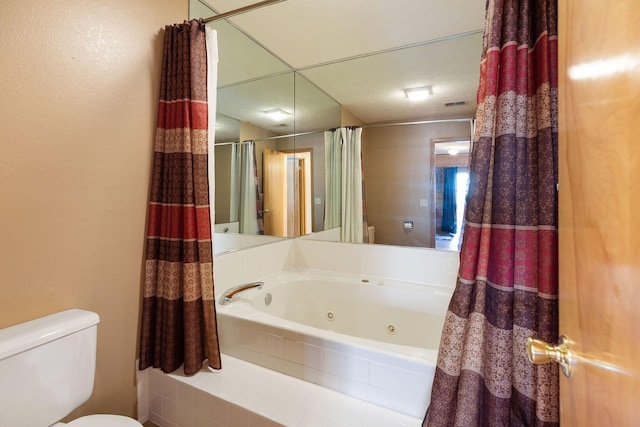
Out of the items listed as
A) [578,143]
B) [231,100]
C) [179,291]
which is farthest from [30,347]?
[231,100]

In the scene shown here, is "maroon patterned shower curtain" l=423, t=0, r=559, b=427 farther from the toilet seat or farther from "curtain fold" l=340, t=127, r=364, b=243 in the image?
"curtain fold" l=340, t=127, r=364, b=243

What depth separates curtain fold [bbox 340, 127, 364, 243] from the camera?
2.61 m

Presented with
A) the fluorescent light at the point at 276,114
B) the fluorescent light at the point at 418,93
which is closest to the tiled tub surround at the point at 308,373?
the fluorescent light at the point at 276,114

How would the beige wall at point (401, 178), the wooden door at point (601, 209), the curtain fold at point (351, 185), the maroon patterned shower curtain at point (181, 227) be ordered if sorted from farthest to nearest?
the curtain fold at point (351, 185)
the beige wall at point (401, 178)
the maroon patterned shower curtain at point (181, 227)
the wooden door at point (601, 209)

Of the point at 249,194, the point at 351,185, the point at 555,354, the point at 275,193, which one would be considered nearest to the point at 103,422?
the point at 555,354

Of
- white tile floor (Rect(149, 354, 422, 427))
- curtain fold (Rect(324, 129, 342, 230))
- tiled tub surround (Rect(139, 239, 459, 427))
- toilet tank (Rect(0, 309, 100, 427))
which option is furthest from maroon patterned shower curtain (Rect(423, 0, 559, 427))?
curtain fold (Rect(324, 129, 342, 230))

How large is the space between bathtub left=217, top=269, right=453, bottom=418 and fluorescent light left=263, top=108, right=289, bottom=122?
154 cm

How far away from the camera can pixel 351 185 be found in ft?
8.91

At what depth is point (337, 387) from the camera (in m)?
1.34

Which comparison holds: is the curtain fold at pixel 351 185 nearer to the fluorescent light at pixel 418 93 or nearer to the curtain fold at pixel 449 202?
the fluorescent light at pixel 418 93

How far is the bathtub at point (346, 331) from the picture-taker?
4.06 ft

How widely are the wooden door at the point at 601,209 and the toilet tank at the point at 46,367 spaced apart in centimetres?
156

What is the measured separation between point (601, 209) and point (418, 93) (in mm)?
2269

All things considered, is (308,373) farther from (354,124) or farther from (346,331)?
(354,124)
